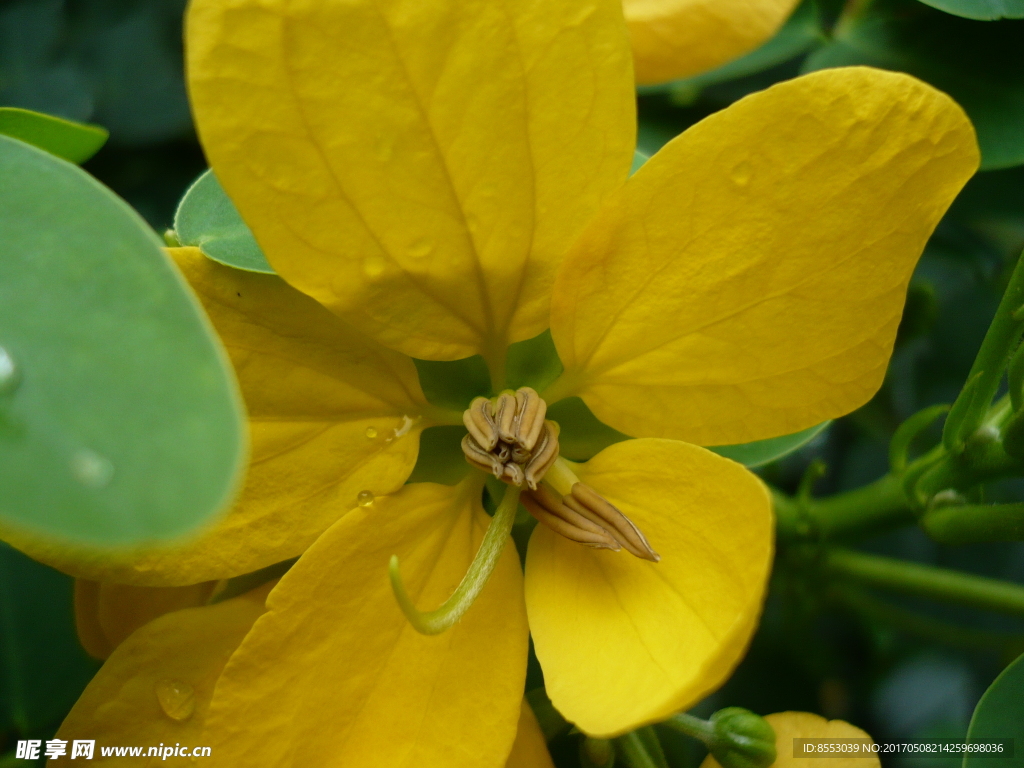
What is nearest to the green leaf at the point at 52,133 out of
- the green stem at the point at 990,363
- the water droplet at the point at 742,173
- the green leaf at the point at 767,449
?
the water droplet at the point at 742,173

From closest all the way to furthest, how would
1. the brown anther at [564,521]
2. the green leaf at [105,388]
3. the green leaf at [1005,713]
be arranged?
the green leaf at [105,388] < the brown anther at [564,521] < the green leaf at [1005,713]

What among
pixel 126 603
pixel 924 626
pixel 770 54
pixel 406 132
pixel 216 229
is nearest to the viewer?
pixel 406 132

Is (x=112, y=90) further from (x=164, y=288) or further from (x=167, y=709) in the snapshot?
(x=164, y=288)

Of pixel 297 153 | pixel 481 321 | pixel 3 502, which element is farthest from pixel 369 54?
pixel 3 502

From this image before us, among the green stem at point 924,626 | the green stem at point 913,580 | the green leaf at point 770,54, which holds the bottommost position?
the green stem at point 924,626

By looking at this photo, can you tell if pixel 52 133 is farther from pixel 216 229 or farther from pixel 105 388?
pixel 105 388

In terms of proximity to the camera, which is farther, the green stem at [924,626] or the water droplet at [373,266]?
the green stem at [924,626]

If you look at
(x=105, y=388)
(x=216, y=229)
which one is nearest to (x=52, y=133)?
(x=216, y=229)

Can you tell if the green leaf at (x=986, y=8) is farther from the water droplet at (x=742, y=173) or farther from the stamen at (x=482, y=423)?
the stamen at (x=482, y=423)
